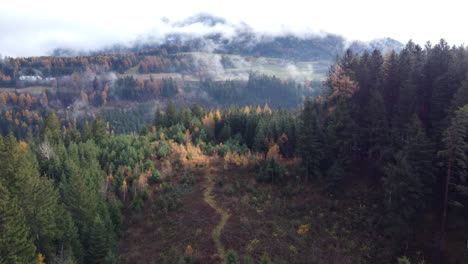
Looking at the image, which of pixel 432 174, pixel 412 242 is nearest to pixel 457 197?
pixel 432 174

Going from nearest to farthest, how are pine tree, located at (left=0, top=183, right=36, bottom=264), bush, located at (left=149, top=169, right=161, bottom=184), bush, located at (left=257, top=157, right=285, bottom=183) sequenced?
1. pine tree, located at (left=0, top=183, right=36, bottom=264)
2. bush, located at (left=257, top=157, right=285, bottom=183)
3. bush, located at (left=149, top=169, right=161, bottom=184)

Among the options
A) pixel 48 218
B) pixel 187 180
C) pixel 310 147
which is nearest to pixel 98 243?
pixel 48 218

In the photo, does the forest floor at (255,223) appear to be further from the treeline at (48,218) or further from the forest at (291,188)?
the treeline at (48,218)

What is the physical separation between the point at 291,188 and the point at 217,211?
13.0 m

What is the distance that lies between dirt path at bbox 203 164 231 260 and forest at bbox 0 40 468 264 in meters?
0.18

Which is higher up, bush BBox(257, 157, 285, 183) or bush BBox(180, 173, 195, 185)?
bush BBox(257, 157, 285, 183)

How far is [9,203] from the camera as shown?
27.2 m

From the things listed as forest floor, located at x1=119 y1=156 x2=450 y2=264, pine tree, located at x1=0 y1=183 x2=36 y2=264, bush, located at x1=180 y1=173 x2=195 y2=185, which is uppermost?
pine tree, located at x1=0 y1=183 x2=36 y2=264

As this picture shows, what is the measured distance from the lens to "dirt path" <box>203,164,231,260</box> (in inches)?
1425

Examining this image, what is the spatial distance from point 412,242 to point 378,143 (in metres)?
15.7

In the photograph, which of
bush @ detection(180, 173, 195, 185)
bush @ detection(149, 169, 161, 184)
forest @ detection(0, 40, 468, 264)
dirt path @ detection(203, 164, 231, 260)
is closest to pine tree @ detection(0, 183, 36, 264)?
forest @ detection(0, 40, 468, 264)

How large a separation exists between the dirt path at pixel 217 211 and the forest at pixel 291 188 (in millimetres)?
178

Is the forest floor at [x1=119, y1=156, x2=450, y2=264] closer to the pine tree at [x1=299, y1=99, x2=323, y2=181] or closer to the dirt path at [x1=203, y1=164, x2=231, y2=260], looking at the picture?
the dirt path at [x1=203, y1=164, x2=231, y2=260]

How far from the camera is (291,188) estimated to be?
162ft
